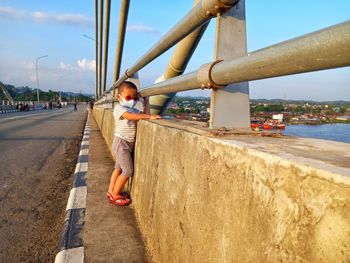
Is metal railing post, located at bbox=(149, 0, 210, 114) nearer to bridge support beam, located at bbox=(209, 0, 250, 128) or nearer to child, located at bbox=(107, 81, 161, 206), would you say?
child, located at bbox=(107, 81, 161, 206)

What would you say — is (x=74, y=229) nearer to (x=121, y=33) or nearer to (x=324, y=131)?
(x=324, y=131)

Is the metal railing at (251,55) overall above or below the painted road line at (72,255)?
above

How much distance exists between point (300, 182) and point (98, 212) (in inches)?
96.8

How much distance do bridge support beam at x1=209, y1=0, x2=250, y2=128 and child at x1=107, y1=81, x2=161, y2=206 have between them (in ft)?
4.85

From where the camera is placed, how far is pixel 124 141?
3.24m

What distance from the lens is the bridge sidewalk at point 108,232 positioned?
222cm

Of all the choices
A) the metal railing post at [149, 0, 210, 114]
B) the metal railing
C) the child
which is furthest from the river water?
the child

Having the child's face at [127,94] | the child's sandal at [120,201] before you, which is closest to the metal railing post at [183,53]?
the child's face at [127,94]

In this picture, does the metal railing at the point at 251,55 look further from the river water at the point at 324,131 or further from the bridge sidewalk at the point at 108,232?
the bridge sidewalk at the point at 108,232

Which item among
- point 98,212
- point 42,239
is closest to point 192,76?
point 98,212

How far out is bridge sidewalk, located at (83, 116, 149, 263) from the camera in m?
2.22

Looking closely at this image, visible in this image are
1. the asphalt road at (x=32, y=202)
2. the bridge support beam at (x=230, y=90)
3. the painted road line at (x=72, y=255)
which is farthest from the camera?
the asphalt road at (x=32, y=202)

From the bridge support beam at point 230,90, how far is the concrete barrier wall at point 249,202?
202mm

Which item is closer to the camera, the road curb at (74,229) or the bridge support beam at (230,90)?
the bridge support beam at (230,90)
